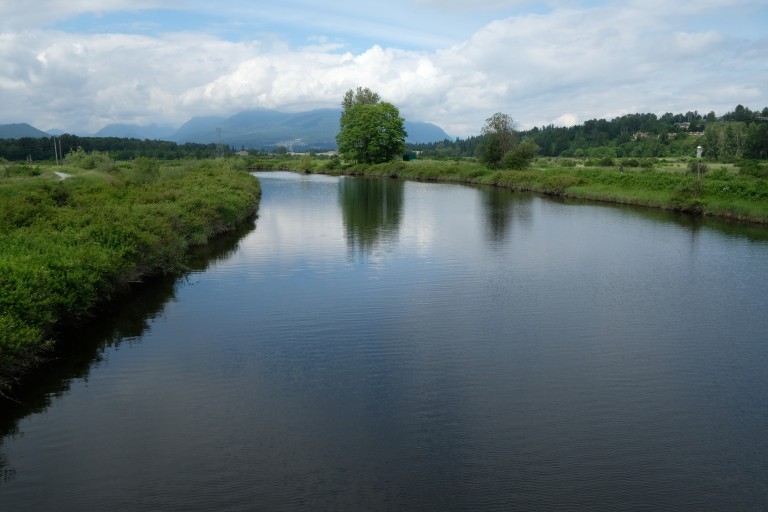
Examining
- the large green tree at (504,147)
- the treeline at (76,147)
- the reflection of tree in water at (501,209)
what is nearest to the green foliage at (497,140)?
the large green tree at (504,147)

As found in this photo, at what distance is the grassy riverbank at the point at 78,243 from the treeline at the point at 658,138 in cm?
4536

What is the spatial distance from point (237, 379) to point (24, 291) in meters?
4.13

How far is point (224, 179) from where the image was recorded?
1515 inches

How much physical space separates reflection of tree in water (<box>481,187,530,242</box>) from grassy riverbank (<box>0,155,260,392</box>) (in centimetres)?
1280

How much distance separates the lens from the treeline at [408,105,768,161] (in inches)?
2375

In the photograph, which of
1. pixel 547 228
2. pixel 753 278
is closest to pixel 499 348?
pixel 753 278

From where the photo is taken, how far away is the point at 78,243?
1466 cm

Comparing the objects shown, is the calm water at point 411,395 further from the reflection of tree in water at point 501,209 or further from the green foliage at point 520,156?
the green foliage at point 520,156

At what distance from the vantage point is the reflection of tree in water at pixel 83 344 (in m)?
9.74

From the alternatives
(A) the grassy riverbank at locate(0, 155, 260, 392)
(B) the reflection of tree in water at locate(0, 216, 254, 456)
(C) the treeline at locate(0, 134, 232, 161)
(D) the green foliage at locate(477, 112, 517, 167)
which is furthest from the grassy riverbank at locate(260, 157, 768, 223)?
(C) the treeline at locate(0, 134, 232, 161)

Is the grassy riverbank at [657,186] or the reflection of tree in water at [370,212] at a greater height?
the grassy riverbank at [657,186]

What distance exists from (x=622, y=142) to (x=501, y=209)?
70778 mm

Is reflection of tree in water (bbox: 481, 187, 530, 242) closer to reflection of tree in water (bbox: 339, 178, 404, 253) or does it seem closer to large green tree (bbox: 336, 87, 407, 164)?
reflection of tree in water (bbox: 339, 178, 404, 253)

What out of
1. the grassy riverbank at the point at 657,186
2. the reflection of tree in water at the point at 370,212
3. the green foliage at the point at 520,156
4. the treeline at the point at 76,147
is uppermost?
the treeline at the point at 76,147
